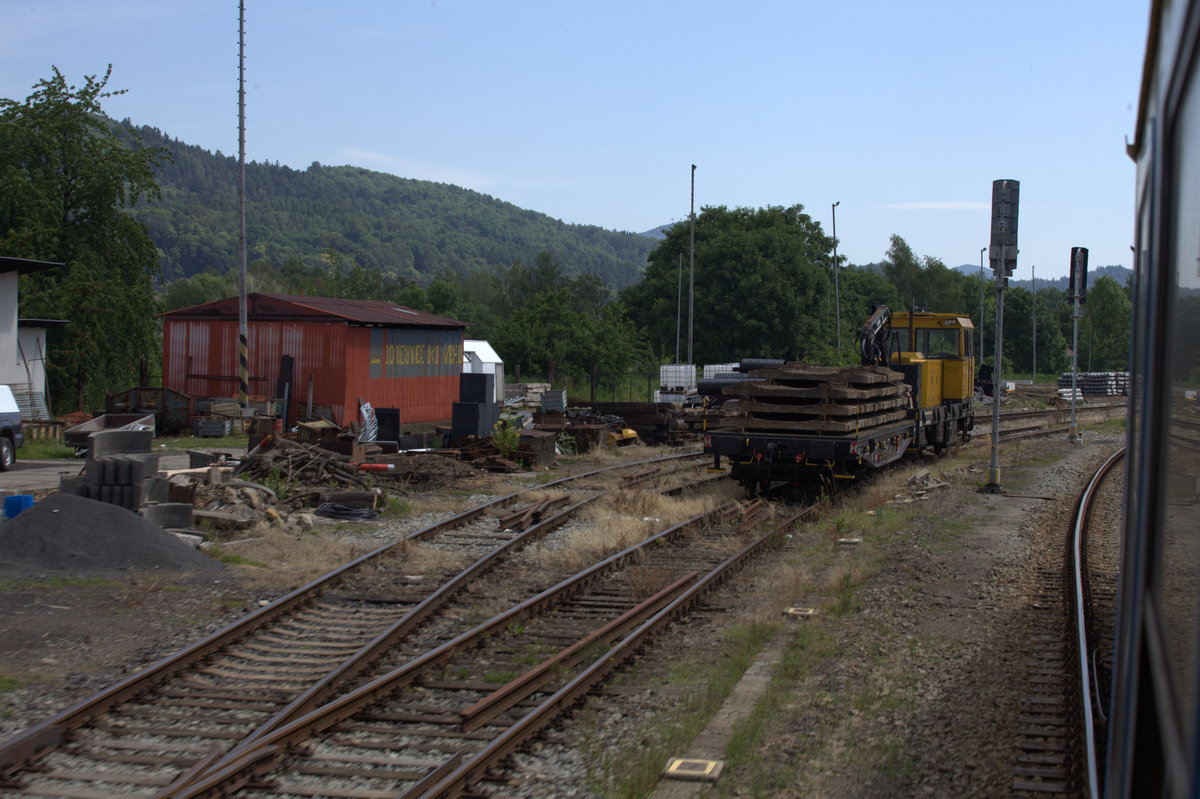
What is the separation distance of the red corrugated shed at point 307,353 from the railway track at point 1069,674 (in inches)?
867

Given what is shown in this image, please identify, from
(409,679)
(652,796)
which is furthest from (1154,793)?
(409,679)

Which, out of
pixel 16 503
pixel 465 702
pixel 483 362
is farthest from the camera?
pixel 483 362

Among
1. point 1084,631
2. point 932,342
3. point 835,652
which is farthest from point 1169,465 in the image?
point 932,342

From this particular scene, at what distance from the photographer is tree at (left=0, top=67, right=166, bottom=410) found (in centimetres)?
3334

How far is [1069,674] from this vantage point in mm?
7590

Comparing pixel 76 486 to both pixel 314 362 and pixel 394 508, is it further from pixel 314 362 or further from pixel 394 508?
pixel 314 362

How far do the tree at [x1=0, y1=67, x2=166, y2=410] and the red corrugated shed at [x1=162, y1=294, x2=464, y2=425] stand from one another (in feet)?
11.0

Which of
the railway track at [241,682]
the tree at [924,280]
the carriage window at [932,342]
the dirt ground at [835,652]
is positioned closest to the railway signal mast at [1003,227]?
the dirt ground at [835,652]

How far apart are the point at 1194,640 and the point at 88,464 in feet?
45.7

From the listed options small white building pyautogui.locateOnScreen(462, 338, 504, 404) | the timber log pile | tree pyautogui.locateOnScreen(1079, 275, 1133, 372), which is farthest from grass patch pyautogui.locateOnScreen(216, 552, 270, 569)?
tree pyautogui.locateOnScreen(1079, 275, 1133, 372)

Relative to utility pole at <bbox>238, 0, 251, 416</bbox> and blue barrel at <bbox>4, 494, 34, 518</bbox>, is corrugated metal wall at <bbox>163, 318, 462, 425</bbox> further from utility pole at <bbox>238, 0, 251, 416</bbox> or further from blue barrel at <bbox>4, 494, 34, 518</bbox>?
blue barrel at <bbox>4, 494, 34, 518</bbox>

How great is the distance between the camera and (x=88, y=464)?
13195mm

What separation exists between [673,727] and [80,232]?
35935 mm

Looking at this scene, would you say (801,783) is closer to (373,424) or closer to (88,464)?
(88,464)
